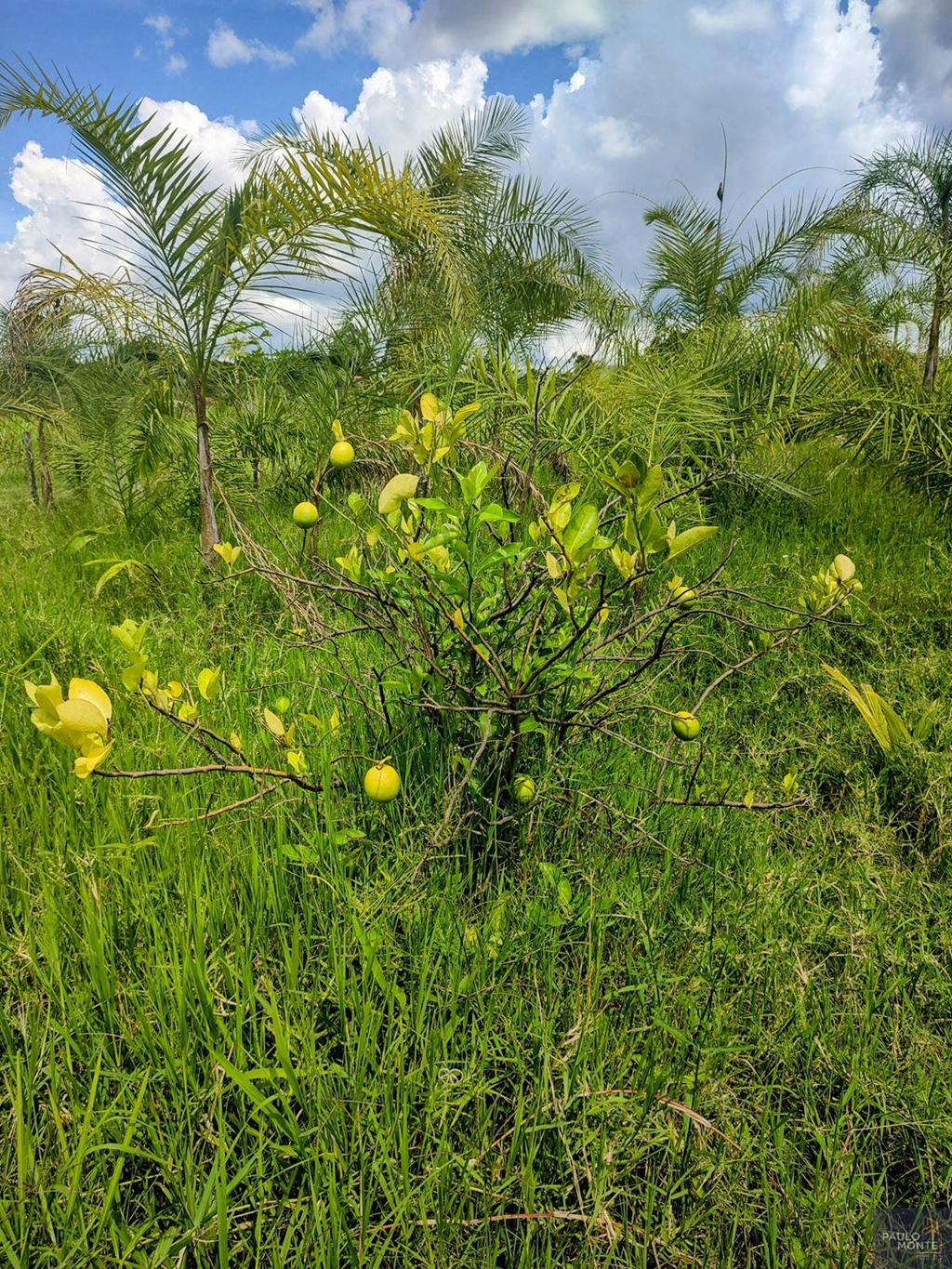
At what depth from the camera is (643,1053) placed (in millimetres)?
935

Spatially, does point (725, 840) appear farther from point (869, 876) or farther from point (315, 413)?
point (315, 413)

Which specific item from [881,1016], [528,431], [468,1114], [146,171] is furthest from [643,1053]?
[146,171]

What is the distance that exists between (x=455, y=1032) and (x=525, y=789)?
0.38 m

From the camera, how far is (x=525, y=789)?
1.14 metres

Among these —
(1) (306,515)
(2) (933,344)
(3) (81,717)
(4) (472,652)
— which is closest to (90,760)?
(3) (81,717)

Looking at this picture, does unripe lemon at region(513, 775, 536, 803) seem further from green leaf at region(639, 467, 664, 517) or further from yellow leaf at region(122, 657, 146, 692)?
yellow leaf at region(122, 657, 146, 692)

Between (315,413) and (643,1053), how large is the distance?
10.4ft

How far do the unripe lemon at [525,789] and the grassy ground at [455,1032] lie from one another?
3cm

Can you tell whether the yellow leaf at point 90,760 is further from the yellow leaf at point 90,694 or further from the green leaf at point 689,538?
the green leaf at point 689,538

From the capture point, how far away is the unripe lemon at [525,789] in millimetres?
1145

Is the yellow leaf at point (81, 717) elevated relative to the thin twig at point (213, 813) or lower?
elevated

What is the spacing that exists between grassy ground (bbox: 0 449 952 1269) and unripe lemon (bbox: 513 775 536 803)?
0.03m

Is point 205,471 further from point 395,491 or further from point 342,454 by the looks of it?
point 395,491

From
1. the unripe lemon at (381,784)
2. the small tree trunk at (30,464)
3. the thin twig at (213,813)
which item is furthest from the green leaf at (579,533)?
the small tree trunk at (30,464)
